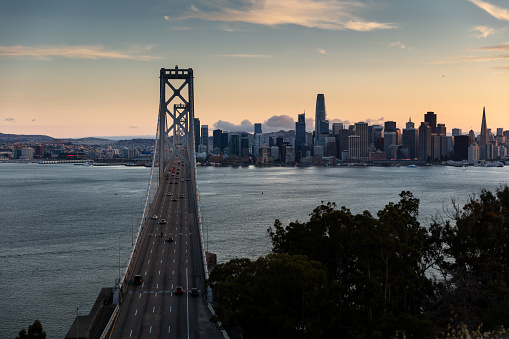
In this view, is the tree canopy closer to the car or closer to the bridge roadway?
the bridge roadway

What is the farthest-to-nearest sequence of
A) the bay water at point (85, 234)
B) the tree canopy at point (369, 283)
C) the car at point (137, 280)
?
the bay water at point (85, 234), the car at point (137, 280), the tree canopy at point (369, 283)

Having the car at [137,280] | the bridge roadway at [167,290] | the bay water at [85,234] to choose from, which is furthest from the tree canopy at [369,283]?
the bay water at [85,234]

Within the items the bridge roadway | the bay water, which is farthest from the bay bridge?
the bay water

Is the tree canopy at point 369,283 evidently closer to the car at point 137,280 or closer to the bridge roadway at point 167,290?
the bridge roadway at point 167,290

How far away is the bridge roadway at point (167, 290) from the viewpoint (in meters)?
21.8

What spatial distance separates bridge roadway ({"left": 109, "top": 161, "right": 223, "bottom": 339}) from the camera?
859 inches

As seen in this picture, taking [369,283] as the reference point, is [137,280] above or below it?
below

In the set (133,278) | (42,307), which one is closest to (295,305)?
(133,278)

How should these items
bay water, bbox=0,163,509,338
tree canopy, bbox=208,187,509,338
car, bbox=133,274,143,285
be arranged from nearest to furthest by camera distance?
tree canopy, bbox=208,187,509,338, car, bbox=133,274,143,285, bay water, bbox=0,163,509,338

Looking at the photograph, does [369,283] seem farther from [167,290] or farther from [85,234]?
[85,234]

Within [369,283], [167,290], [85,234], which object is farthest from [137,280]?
[85,234]

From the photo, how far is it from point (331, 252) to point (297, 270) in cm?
640

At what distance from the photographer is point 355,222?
25.9 meters

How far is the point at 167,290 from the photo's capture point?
26422 mm
